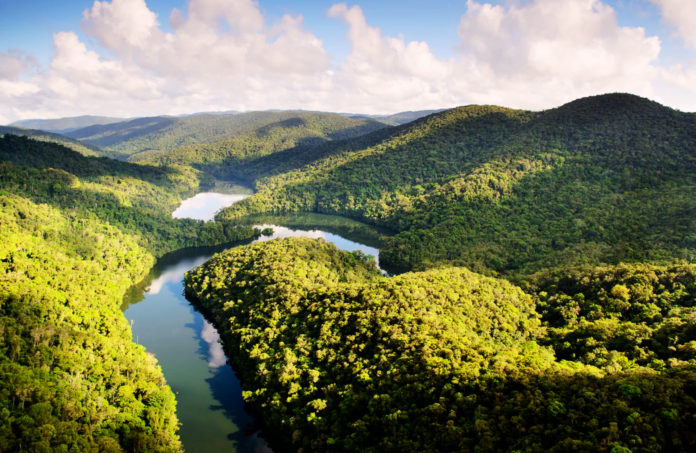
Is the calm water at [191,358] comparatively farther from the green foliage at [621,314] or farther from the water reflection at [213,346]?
the green foliage at [621,314]

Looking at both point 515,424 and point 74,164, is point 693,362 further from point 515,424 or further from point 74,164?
point 74,164

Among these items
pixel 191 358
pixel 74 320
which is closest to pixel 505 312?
pixel 191 358

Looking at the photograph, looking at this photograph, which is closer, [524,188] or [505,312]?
[505,312]

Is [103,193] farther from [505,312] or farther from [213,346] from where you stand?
[505,312]

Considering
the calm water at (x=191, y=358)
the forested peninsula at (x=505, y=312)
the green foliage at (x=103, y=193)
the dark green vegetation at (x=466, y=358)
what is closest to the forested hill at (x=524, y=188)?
the forested peninsula at (x=505, y=312)

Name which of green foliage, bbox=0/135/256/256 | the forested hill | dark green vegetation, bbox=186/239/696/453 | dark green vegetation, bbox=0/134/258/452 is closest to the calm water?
dark green vegetation, bbox=186/239/696/453
